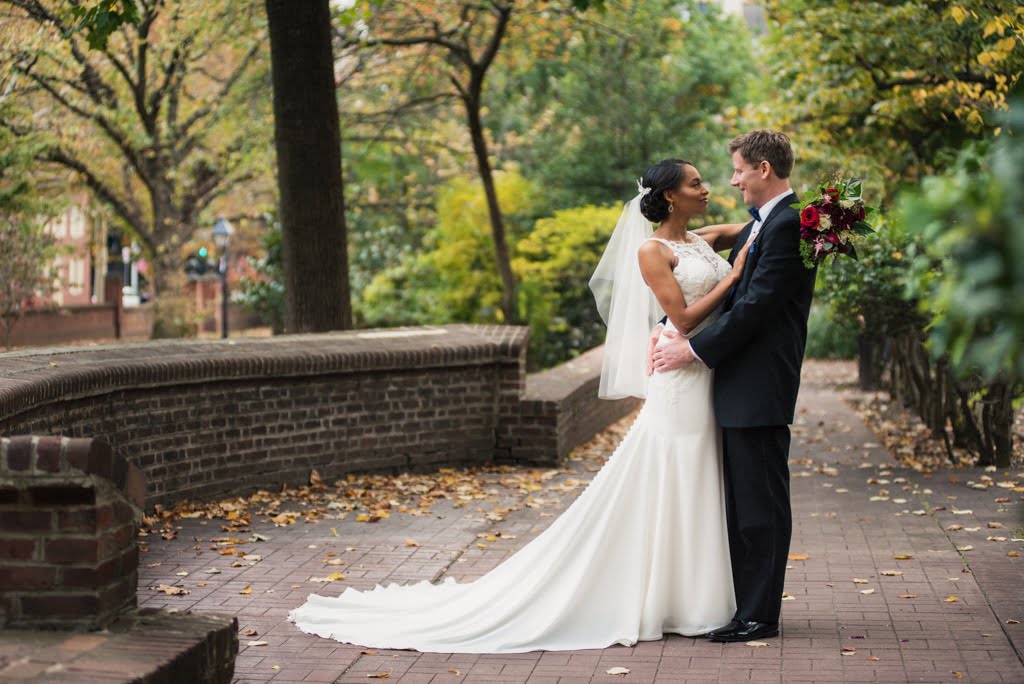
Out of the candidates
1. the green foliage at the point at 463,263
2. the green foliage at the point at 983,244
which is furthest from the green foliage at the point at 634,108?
the green foliage at the point at 983,244

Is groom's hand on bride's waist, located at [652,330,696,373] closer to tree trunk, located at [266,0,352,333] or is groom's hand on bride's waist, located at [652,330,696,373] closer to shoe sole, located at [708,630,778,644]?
shoe sole, located at [708,630,778,644]

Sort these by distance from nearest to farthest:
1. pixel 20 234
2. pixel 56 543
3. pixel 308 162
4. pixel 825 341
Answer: pixel 56 543
pixel 308 162
pixel 20 234
pixel 825 341

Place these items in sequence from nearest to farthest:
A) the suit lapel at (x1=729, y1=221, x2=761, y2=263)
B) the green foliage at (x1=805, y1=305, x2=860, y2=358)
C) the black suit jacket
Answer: the black suit jacket, the suit lapel at (x1=729, y1=221, x2=761, y2=263), the green foliage at (x1=805, y1=305, x2=860, y2=358)

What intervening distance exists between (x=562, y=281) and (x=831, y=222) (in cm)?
1458

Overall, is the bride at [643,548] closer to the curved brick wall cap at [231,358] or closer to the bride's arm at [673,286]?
the bride's arm at [673,286]

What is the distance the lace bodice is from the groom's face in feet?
1.10

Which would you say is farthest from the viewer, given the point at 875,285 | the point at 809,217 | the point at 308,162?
the point at 308,162

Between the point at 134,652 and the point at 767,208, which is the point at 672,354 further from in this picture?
the point at 134,652

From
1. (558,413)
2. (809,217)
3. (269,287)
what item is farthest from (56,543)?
(269,287)

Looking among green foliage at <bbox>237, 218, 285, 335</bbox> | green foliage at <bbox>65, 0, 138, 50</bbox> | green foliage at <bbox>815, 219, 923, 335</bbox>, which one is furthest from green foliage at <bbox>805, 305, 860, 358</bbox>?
green foliage at <bbox>65, 0, 138, 50</bbox>

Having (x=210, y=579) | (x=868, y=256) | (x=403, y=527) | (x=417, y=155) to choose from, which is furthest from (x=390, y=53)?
(x=210, y=579)

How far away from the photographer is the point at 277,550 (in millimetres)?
7680

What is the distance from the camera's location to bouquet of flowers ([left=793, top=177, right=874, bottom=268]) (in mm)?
5504

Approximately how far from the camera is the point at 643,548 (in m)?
5.77
